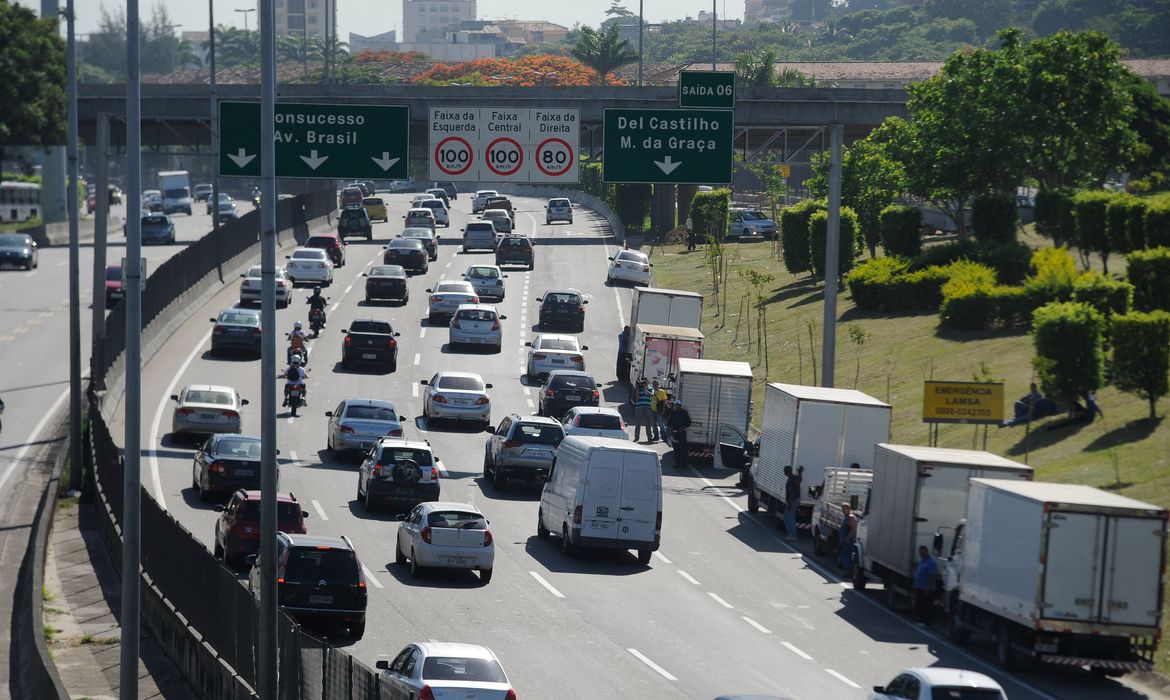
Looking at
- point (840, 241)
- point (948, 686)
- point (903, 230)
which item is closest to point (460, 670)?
point (948, 686)

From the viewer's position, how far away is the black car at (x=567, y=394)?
45875mm

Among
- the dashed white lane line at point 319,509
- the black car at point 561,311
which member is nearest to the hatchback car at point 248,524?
the dashed white lane line at point 319,509

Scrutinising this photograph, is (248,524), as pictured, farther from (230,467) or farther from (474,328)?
(474,328)

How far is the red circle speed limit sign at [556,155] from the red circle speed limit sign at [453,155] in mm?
1463

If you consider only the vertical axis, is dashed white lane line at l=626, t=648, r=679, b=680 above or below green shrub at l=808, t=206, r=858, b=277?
below

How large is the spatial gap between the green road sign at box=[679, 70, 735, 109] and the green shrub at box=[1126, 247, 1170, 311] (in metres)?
13.4

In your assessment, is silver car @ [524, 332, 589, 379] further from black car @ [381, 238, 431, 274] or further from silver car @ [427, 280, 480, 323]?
black car @ [381, 238, 431, 274]

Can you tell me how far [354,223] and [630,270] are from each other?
20.5m

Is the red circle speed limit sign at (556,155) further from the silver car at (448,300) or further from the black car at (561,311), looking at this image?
the silver car at (448,300)

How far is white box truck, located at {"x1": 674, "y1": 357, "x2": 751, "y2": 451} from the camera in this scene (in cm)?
4200

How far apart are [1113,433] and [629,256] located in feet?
140

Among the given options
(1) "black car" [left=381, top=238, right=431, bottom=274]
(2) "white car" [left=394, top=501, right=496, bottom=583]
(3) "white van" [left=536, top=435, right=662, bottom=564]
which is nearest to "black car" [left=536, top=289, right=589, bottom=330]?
(1) "black car" [left=381, top=238, right=431, bottom=274]

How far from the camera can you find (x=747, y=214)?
311 feet

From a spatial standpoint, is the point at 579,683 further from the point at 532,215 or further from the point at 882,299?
the point at 532,215
